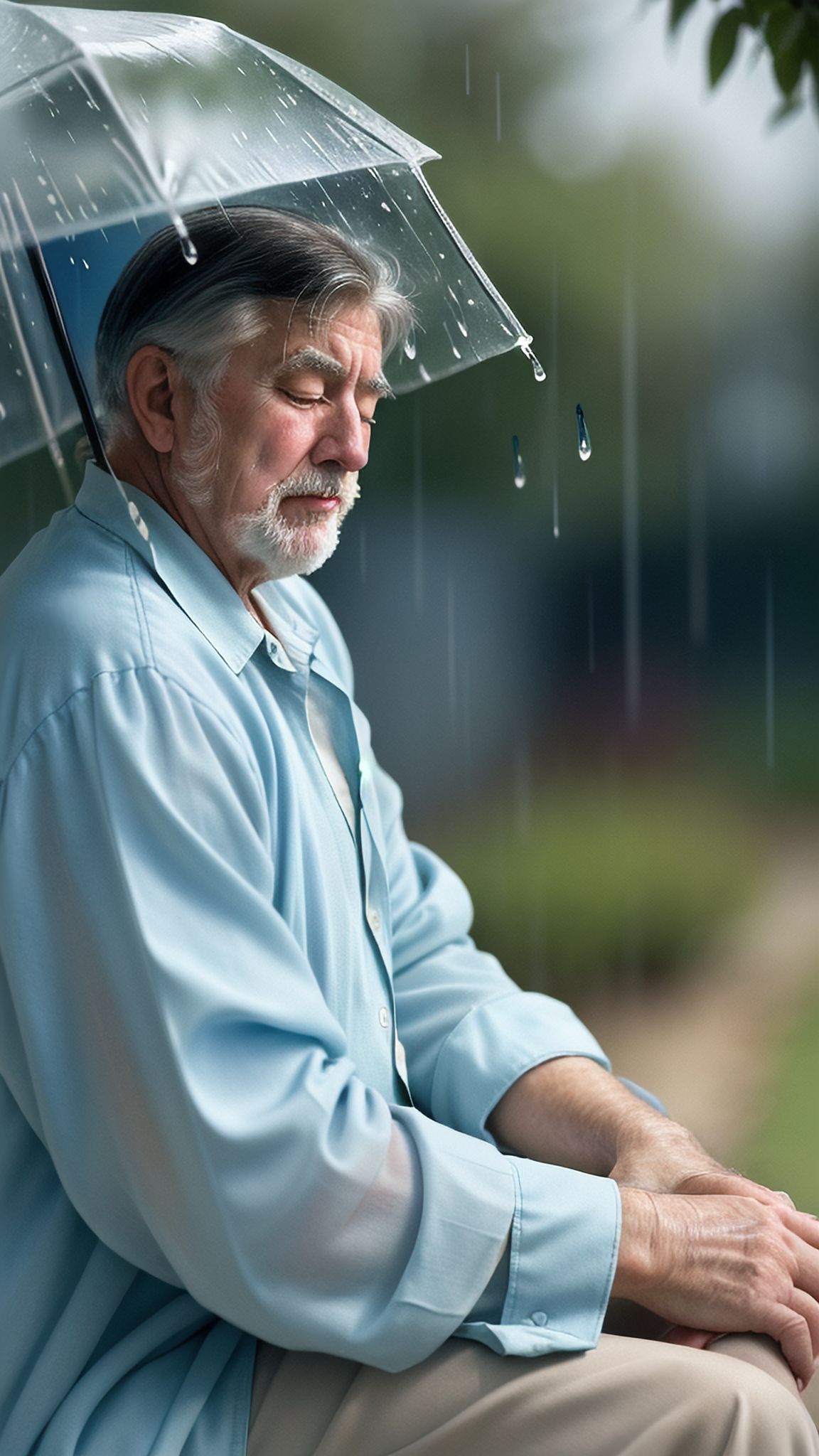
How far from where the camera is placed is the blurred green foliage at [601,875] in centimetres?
475

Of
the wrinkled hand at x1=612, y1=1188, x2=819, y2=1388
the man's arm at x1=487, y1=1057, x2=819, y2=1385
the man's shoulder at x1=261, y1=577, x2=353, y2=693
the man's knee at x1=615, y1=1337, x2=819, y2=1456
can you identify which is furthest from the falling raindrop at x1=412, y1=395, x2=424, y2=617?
the man's knee at x1=615, y1=1337, x2=819, y2=1456

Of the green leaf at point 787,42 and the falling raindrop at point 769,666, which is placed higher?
the green leaf at point 787,42

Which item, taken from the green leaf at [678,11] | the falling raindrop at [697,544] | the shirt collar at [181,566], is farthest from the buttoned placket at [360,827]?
the falling raindrop at [697,544]

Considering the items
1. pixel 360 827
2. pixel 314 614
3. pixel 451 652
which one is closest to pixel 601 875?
pixel 451 652

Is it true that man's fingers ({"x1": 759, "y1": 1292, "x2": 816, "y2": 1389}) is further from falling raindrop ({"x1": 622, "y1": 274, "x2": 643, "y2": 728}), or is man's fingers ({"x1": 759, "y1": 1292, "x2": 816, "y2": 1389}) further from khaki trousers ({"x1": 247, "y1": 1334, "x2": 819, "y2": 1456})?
falling raindrop ({"x1": 622, "y1": 274, "x2": 643, "y2": 728})

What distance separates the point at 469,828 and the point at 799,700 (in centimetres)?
189

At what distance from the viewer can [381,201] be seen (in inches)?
50.6

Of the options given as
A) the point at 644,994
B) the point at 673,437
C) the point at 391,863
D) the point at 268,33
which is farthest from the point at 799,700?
the point at 391,863

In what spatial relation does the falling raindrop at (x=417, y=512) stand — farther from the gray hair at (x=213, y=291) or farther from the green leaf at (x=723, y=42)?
the gray hair at (x=213, y=291)

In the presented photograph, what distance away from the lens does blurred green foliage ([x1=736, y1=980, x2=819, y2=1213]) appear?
3.72m

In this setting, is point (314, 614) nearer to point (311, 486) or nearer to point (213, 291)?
point (311, 486)

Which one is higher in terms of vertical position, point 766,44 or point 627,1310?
point 766,44

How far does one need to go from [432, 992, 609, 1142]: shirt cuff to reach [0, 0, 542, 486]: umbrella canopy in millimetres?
754

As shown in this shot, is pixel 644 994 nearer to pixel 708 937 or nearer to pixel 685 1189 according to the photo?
pixel 708 937
